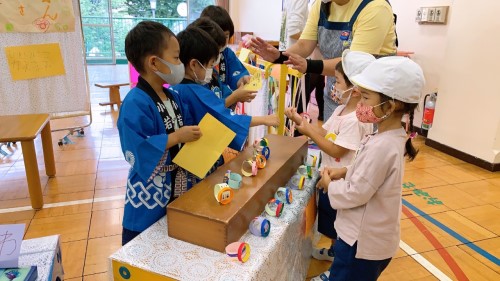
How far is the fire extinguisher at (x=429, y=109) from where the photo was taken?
3.88 m

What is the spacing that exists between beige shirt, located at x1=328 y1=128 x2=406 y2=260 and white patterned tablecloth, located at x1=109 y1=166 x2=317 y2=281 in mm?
207

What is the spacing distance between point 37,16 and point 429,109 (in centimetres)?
382

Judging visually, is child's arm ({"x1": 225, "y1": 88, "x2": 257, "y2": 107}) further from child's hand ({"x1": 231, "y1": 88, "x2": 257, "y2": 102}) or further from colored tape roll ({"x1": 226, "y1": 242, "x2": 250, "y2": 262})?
colored tape roll ({"x1": 226, "y1": 242, "x2": 250, "y2": 262})

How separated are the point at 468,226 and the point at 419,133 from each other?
2042 millimetres

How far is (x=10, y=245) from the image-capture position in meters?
1.05

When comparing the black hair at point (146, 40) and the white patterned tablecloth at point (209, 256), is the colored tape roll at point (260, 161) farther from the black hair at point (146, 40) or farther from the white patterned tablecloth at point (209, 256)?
the black hair at point (146, 40)

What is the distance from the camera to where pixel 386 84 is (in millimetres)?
1125

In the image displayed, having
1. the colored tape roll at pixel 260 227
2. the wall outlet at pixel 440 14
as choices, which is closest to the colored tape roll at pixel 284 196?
the colored tape roll at pixel 260 227

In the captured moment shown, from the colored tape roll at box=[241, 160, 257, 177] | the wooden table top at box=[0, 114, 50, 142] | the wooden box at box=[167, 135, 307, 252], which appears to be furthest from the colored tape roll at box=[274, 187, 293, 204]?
the wooden table top at box=[0, 114, 50, 142]

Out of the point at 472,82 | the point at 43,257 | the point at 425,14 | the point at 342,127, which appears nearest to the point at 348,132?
the point at 342,127

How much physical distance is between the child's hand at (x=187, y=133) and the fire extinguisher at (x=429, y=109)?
3.34 m

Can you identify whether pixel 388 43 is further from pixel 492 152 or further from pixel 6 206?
pixel 6 206

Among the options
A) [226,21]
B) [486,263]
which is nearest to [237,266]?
[226,21]

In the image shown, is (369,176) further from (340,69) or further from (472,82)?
(472,82)
